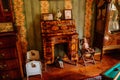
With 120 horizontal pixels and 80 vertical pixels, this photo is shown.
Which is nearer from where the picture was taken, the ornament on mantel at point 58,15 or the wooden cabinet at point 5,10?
the wooden cabinet at point 5,10

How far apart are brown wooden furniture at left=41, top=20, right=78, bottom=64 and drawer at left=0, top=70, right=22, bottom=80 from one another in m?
0.72

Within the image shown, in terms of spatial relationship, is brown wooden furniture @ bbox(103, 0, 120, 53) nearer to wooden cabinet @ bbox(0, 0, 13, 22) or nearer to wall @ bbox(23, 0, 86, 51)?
wall @ bbox(23, 0, 86, 51)

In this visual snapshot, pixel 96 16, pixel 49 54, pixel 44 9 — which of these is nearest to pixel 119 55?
pixel 96 16

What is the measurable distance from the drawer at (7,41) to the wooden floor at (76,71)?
39.2 inches

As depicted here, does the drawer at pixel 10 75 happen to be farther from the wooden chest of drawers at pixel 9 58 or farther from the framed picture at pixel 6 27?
the framed picture at pixel 6 27

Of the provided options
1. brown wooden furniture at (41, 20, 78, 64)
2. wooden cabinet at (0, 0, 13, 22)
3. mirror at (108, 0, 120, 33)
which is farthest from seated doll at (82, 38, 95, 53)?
wooden cabinet at (0, 0, 13, 22)

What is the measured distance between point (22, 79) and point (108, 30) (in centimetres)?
255

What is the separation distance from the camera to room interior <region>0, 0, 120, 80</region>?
9.14ft

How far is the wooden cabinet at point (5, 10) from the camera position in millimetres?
2754

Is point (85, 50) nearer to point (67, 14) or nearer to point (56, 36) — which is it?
point (56, 36)

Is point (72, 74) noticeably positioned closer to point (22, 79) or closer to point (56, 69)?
point (56, 69)

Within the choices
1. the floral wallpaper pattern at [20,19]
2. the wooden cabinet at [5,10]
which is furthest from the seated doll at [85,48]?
the wooden cabinet at [5,10]

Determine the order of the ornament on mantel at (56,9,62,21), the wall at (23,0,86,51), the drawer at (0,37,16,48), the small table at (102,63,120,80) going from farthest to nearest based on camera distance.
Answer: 1. the ornament on mantel at (56,9,62,21)
2. the wall at (23,0,86,51)
3. the drawer at (0,37,16,48)
4. the small table at (102,63,120,80)

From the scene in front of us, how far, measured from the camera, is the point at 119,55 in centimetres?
415
